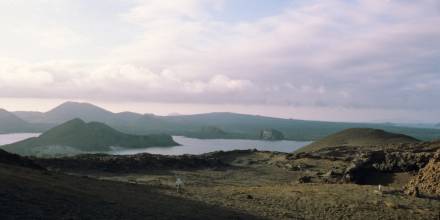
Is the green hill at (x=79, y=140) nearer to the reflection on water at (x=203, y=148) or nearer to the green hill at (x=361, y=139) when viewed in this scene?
the reflection on water at (x=203, y=148)

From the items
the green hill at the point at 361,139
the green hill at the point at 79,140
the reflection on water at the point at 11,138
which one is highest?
the green hill at the point at 361,139

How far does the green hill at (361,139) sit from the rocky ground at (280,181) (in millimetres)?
19220

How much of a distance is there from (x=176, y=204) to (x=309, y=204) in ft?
16.0

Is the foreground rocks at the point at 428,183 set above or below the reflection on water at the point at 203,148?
above

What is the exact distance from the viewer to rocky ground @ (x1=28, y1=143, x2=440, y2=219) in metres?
16.7

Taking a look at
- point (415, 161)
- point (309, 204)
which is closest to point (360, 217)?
point (309, 204)

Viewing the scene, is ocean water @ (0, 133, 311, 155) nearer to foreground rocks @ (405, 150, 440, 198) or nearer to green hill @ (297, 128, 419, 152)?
green hill @ (297, 128, 419, 152)

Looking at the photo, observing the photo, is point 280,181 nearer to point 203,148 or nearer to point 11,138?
point 203,148

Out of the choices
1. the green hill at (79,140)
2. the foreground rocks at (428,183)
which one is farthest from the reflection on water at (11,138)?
the foreground rocks at (428,183)

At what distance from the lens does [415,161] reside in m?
27.4

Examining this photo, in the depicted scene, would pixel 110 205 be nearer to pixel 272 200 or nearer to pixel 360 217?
pixel 272 200

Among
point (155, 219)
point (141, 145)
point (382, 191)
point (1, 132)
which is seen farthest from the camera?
point (1, 132)

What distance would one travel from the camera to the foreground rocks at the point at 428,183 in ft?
64.1

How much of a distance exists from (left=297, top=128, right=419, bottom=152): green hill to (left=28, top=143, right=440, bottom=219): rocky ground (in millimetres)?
19220
